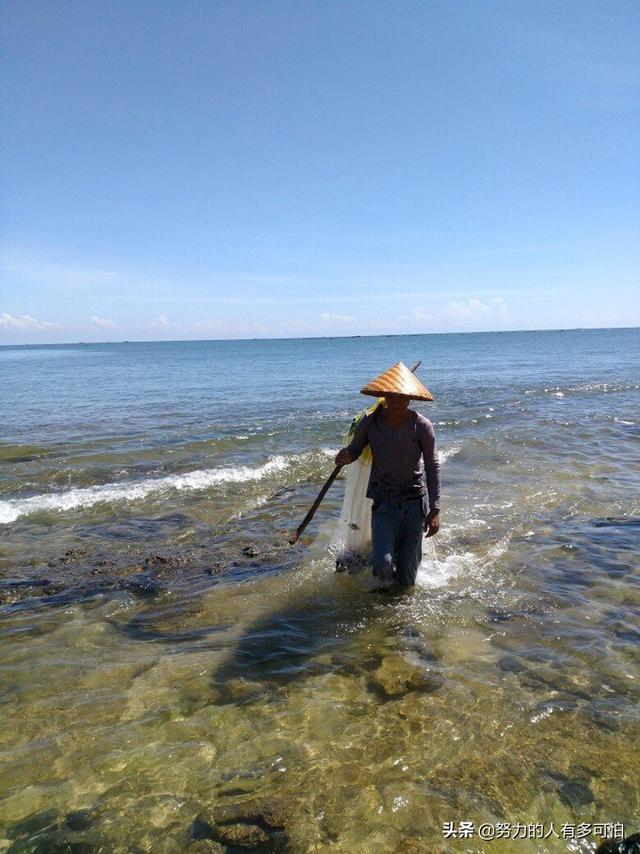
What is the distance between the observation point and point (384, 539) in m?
5.77

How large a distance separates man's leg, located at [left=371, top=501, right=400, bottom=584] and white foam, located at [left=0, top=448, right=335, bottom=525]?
5.89 metres

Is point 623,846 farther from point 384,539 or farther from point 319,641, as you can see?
point 384,539

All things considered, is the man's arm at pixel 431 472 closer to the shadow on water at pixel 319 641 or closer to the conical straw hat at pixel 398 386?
the conical straw hat at pixel 398 386

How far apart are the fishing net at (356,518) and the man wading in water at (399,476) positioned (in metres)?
0.44

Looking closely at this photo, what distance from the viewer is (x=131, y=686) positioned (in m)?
4.45

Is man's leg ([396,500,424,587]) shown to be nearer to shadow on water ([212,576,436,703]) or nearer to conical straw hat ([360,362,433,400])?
shadow on water ([212,576,436,703])

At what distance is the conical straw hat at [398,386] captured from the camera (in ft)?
17.4

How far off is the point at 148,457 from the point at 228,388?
65.4 ft

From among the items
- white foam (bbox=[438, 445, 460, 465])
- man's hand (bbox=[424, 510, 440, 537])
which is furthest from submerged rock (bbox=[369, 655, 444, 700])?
white foam (bbox=[438, 445, 460, 465])

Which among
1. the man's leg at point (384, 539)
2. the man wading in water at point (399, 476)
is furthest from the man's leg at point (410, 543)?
the man's leg at point (384, 539)

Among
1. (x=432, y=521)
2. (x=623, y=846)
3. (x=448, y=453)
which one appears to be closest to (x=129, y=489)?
(x=432, y=521)

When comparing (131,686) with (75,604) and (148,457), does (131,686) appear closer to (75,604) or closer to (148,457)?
(75,604)

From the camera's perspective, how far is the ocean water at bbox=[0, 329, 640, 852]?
10.4 feet

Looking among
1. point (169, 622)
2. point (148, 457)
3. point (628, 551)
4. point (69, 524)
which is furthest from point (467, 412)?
point (169, 622)
